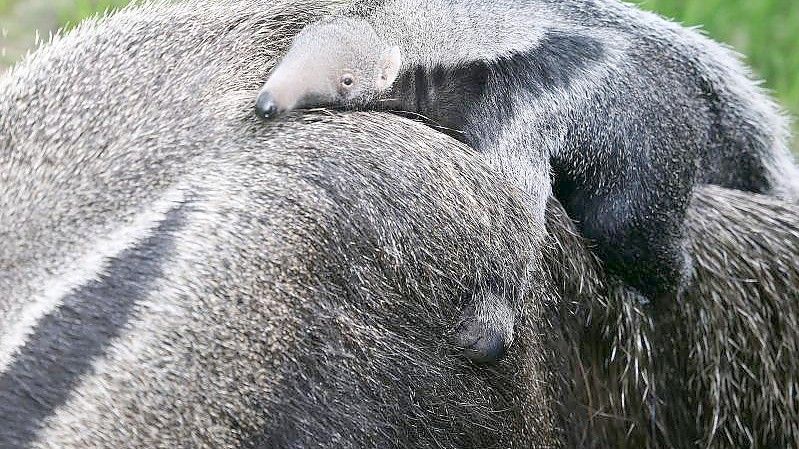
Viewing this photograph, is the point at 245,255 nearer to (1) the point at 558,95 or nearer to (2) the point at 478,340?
(2) the point at 478,340

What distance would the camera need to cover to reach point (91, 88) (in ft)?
7.50

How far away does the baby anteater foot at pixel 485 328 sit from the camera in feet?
7.68

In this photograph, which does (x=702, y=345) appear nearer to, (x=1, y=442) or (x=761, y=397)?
(x=761, y=397)

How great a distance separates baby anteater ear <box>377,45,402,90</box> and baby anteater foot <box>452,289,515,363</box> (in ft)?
1.57

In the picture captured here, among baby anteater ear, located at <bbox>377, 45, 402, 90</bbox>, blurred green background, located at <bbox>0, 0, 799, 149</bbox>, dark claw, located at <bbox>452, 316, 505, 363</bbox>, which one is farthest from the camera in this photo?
blurred green background, located at <bbox>0, 0, 799, 149</bbox>

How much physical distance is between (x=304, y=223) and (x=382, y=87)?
409 mm

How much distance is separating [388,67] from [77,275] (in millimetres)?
826

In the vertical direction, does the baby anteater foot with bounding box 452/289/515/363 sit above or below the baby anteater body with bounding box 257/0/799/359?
below

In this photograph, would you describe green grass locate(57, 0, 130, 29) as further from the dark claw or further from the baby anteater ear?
the dark claw

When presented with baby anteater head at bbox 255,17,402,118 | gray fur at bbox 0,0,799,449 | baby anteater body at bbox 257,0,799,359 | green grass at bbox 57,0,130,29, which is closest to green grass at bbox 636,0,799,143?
green grass at bbox 57,0,130,29

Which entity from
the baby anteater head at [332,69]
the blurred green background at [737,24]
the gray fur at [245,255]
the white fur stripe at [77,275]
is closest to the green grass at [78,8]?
the blurred green background at [737,24]

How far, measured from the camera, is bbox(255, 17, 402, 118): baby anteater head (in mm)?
2217

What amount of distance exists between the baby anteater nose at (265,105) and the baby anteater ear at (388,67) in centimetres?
35

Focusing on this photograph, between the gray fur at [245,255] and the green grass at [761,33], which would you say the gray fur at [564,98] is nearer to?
the gray fur at [245,255]
